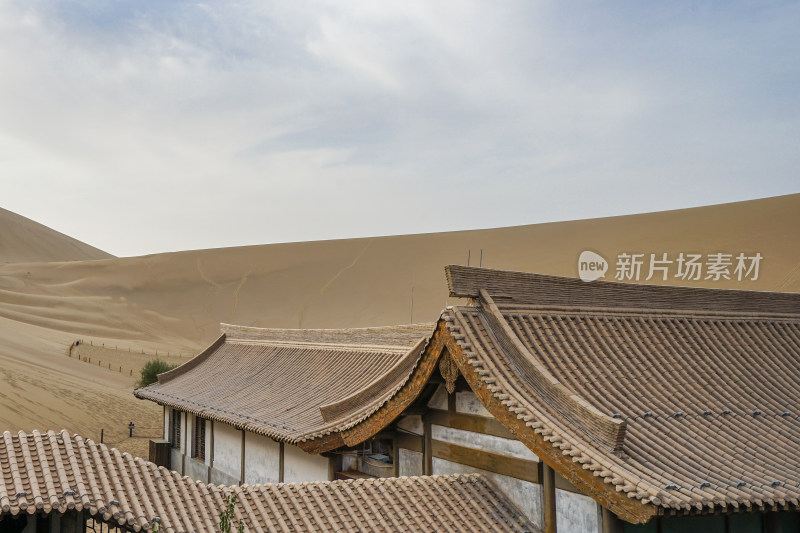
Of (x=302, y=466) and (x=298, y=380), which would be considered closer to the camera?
(x=302, y=466)

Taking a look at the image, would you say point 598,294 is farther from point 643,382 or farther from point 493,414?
point 493,414

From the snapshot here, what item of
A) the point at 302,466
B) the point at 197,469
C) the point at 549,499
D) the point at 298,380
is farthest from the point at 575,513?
the point at 197,469

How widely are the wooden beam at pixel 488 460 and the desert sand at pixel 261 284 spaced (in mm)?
23406

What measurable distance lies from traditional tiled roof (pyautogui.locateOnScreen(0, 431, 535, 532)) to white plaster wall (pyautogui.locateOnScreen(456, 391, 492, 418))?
793 mm

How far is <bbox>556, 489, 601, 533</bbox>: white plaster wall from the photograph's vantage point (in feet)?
22.5

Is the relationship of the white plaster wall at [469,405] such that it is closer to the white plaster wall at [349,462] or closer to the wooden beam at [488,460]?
the wooden beam at [488,460]

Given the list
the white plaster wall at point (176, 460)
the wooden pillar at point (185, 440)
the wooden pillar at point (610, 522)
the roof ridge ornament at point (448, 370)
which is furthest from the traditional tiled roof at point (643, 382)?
the white plaster wall at point (176, 460)

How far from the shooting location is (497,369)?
7793mm

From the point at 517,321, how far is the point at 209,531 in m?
4.42

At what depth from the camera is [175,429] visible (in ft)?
64.5

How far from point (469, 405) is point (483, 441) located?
1.56 feet

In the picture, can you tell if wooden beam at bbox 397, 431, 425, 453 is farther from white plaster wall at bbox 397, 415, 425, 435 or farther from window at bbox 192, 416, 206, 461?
window at bbox 192, 416, 206, 461

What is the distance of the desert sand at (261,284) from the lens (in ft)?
118

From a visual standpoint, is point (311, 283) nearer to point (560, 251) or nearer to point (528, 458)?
point (560, 251)
